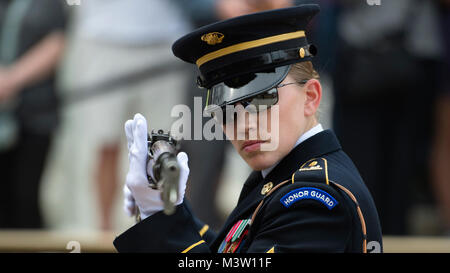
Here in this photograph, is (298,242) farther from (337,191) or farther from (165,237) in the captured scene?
(165,237)

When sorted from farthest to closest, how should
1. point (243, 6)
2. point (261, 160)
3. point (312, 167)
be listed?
1. point (243, 6)
2. point (261, 160)
3. point (312, 167)

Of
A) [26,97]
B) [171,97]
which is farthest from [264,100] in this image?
[26,97]

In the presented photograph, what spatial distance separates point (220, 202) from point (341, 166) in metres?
3.12

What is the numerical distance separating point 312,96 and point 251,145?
0.84ft

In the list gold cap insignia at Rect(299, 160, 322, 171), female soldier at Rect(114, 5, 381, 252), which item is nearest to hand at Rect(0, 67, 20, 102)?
female soldier at Rect(114, 5, 381, 252)

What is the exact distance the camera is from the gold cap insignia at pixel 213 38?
90.9 inches

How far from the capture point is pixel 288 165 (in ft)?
7.71

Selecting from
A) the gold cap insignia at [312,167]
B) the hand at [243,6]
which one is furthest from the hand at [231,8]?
the gold cap insignia at [312,167]

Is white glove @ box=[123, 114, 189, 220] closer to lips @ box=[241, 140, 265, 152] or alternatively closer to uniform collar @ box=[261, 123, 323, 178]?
lips @ box=[241, 140, 265, 152]

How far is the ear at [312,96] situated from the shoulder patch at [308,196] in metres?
0.34

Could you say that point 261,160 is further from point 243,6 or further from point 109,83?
point 109,83

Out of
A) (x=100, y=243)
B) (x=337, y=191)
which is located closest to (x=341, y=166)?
(x=337, y=191)

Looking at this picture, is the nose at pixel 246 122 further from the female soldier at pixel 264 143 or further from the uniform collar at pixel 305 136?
the uniform collar at pixel 305 136

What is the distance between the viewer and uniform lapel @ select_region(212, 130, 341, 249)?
2.33 metres
